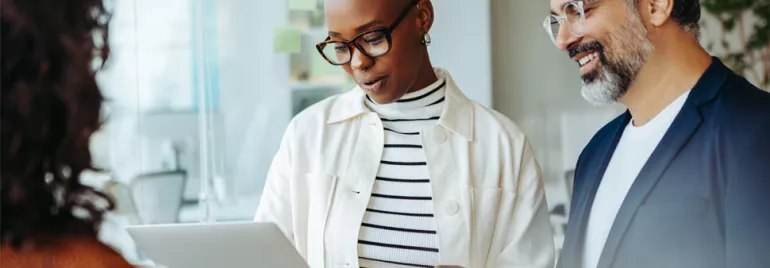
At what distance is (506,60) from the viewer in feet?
3.93

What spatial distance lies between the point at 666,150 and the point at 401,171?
340 millimetres

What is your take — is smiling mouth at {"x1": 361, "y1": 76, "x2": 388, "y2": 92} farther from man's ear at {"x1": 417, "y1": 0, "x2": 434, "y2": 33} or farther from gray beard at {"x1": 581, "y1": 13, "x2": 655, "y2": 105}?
gray beard at {"x1": 581, "y1": 13, "x2": 655, "y2": 105}

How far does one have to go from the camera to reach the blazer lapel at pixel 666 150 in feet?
2.99

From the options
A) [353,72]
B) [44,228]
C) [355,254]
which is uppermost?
[353,72]

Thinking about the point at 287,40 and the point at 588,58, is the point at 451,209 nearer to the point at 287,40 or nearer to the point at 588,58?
the point at 588,58

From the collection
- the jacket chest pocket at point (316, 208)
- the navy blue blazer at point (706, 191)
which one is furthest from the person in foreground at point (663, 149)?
the jacket chest pocket at point (316, 208)

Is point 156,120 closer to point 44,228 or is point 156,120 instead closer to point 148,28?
point 148,28

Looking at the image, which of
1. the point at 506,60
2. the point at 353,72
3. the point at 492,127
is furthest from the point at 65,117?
the point at 506,60

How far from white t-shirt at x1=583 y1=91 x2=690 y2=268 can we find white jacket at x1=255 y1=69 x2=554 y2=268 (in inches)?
2.8

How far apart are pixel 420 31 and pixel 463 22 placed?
123 millimetres

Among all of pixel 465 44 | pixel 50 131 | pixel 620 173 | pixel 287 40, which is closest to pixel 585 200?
pixel 620 173

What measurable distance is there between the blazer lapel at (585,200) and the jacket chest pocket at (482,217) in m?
0.11

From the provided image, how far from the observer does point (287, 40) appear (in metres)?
1.22

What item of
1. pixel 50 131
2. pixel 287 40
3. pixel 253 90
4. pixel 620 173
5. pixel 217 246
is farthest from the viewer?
pixel 253 90
